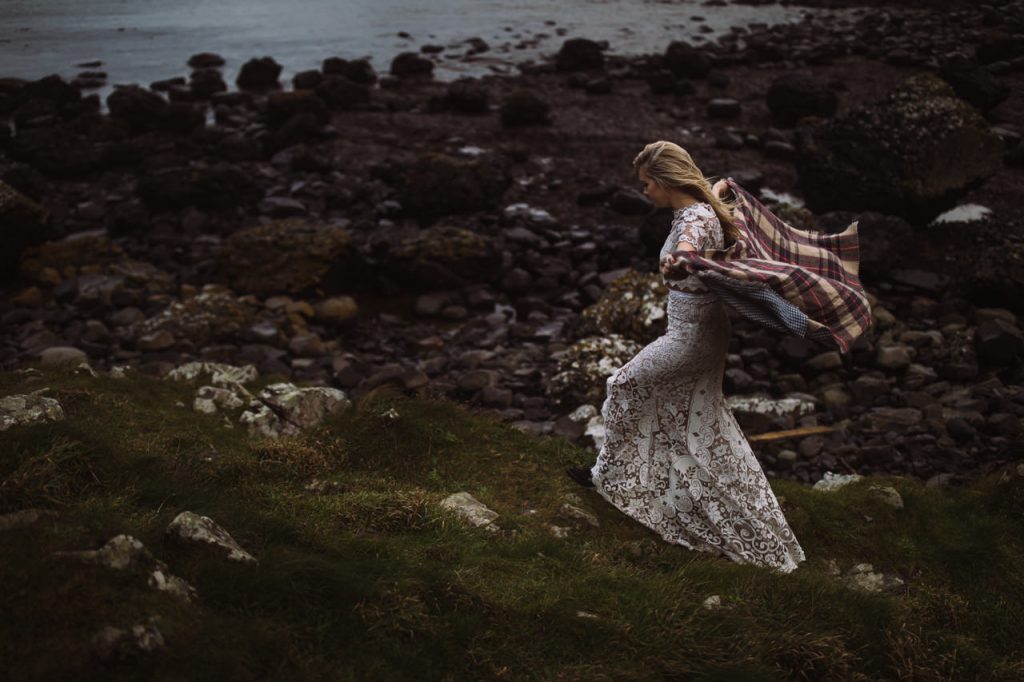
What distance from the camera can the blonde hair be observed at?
21.5 feet

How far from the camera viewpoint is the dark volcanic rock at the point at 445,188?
18359 millimetres

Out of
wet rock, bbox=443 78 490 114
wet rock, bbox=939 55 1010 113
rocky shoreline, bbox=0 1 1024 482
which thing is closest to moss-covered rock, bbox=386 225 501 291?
rocky shoreline, bbox=0 1 1024 482

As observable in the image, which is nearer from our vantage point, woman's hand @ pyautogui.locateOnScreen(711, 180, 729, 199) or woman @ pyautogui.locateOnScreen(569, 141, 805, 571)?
woman @ pyautogui.locateOnScreen(569, 141, 805, 571)

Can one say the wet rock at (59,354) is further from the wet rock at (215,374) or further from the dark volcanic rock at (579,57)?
the dark volcanic rock at (579,57)

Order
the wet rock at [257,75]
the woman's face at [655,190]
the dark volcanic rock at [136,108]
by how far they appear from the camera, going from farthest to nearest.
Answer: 1. the wet rock at [257,75]
2. the dark volcanic rock at [136,108]
3. the woman's face at [655,190]

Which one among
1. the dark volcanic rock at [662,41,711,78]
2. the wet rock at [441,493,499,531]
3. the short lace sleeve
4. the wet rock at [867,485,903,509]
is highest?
the dark volcanic rock at [662,41,711,78]

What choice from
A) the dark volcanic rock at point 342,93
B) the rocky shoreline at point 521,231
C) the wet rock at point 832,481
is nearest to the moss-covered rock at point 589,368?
the rocky shoreline at point 521,231

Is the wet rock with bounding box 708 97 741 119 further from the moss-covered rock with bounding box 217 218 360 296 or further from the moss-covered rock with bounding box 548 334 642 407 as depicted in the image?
the moss-covered rock with bounding box 548 334 642 407

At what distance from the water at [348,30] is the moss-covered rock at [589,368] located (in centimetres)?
1234

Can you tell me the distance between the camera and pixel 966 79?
19.3 meters

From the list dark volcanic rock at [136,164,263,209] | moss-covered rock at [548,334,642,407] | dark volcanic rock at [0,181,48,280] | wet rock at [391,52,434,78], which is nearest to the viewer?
moss-covered rock at [548,334,642,407]

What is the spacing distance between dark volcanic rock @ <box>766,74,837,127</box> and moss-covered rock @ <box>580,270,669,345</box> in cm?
1205

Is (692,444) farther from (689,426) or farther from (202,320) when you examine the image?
(202,320)

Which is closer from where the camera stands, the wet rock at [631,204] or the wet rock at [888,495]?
the wet rock at [888,495]
